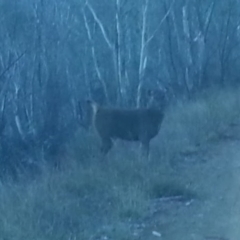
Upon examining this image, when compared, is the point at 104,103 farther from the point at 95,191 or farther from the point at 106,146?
the point at 95,191

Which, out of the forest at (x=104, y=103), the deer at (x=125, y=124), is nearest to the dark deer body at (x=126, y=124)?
the deer at (x=125, y=124)

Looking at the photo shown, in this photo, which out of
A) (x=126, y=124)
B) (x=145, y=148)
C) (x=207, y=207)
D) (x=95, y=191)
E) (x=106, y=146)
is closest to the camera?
(x=207, y=207)

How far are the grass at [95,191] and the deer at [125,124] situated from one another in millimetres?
186

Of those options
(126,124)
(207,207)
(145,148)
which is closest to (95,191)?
(207,207)

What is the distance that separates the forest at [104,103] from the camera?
30.2 feet

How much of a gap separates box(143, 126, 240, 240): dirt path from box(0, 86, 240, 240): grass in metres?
0.23

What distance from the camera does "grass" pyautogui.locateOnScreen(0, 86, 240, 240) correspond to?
8.52 meters

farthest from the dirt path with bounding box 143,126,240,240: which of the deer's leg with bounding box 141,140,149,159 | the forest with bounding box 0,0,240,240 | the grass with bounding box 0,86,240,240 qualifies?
the deer's leg with bounding box 141,140,149,159

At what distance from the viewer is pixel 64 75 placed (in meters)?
22.6

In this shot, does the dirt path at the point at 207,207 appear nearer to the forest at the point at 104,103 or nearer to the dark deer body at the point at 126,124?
the forest at the point at 104,103

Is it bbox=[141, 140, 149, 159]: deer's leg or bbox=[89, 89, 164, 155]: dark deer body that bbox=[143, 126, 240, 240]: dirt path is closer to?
bbox=[141, 140, 149, 159]: deer's leg

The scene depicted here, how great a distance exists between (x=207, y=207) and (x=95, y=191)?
59.0 inches

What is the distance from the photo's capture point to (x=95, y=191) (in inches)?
399

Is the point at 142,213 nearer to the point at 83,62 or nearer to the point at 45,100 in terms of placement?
the point at 45,100
